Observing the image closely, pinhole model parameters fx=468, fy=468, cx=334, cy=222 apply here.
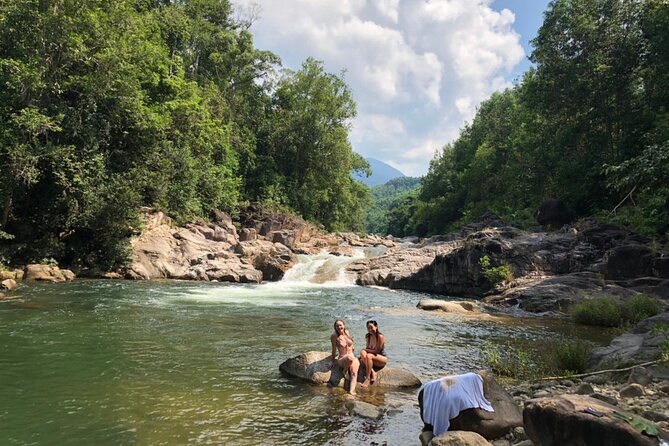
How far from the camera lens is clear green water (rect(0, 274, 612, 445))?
6633 millimetres

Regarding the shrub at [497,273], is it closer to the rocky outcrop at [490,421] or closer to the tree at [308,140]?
the rocky outcrop at [490,421]

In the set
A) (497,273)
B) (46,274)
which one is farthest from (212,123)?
(497,273)

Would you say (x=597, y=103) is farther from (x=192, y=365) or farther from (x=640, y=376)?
(x=192, y=365)

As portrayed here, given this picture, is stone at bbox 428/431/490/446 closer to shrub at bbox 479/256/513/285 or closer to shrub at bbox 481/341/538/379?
shrub at bbox 481/341/538/379

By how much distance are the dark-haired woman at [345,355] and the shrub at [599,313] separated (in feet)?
34.9

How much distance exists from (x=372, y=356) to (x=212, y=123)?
34.5 meters

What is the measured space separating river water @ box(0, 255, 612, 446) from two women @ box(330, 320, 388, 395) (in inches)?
15.9

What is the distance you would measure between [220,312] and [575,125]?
1119 inches

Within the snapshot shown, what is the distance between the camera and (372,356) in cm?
940

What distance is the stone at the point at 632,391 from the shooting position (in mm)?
6840

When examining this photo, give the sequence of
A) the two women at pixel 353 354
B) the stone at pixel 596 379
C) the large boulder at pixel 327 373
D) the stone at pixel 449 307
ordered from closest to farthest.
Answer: the stone at pixel 596 379 < the two women at pixel 353 354 < the large boulder at pixel 327 373 < the stone at pixel 449 307

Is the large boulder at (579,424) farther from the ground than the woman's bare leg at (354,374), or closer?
farther from the ground

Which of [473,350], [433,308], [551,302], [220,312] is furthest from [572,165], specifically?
[220,312]

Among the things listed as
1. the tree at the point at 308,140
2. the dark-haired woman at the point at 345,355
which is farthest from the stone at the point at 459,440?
the tree at the point at 308,140
